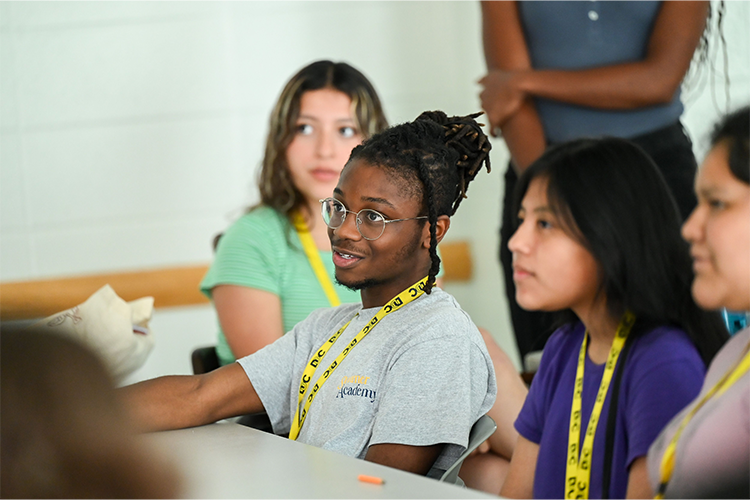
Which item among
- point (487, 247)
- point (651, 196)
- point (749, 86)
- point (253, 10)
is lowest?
point (487, 247)

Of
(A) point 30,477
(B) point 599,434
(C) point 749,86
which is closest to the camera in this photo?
(A) point 30,477

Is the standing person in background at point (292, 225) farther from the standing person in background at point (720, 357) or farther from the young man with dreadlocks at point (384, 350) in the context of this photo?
the standing person in background at point (720, 357)

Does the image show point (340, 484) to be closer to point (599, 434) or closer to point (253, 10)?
point (599, 434)

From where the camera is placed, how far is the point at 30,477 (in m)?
0.69

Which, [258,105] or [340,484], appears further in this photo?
[258,105]

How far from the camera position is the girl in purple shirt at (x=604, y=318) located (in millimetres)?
1248

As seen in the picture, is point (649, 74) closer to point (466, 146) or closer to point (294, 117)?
point (466, 146)

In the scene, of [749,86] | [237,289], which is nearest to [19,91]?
[237,289]

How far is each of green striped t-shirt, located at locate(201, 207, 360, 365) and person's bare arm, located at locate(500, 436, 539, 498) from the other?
877 millimetres

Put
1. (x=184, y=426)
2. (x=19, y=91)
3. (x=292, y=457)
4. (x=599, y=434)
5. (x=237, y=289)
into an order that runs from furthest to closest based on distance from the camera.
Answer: (x=19, y=91)
(x=237, y=289)
(x=184, y=426)
(x=599, y=434)
(x=292, y=457)

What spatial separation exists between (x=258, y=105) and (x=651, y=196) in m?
3.03

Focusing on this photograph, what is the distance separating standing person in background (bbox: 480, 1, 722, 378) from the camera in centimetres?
229

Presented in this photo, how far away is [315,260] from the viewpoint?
2.36 m

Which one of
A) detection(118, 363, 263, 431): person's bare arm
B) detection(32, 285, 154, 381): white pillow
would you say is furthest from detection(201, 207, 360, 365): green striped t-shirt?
detection(118, 363, 263, 431): person's bare arm
